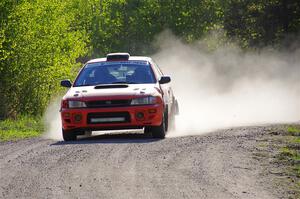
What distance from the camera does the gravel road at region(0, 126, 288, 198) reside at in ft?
32.4

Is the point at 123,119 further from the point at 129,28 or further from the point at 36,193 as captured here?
the point at 129,28

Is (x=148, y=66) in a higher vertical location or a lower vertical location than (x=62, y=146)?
higher

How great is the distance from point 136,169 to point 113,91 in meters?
5.43

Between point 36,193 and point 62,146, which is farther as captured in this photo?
point 62,146

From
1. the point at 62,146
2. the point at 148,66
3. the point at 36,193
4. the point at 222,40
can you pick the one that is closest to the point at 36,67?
the point at 148,66

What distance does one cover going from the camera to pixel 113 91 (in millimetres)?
17188

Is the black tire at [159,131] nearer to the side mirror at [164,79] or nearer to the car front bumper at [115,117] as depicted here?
the car front bumper at [115,117]

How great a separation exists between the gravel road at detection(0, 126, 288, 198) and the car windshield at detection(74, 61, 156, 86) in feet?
4.90

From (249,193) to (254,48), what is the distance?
38963 mm

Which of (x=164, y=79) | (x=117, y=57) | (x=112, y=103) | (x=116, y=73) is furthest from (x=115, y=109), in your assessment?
(x=117, y=57)

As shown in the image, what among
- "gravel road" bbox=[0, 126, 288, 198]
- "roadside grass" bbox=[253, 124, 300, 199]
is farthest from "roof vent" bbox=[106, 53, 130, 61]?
"roadside grass" bbox=[253, 124, 300, 199]

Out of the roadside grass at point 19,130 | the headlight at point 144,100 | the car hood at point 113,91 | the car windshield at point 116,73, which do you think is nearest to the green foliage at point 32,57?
the roadside grass at point 19,130

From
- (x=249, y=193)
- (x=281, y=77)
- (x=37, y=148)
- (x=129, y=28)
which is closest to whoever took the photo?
(x=249, y=193)

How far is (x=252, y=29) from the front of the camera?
47.4m
